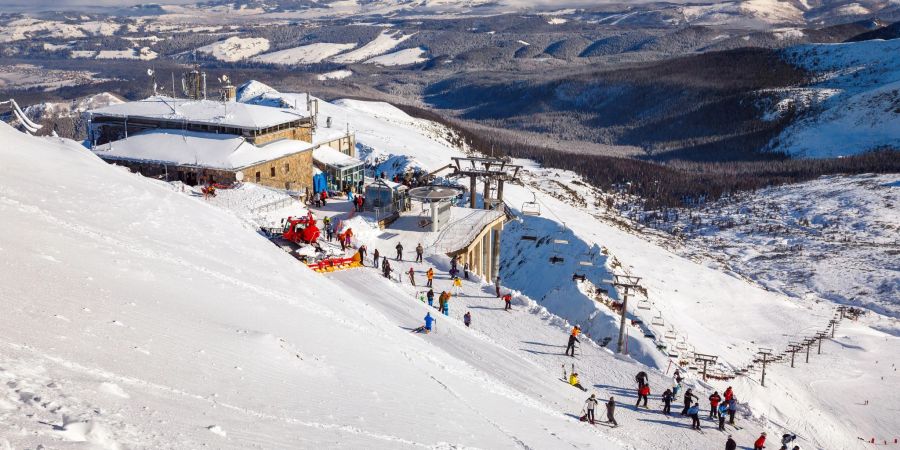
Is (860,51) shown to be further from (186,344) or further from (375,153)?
(186,344)

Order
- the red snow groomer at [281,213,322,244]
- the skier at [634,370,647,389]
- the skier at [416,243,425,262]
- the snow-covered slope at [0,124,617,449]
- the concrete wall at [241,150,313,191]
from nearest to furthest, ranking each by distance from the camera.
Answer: the snow-covered slope at [0,124,617,449] < the skier at [634,370,647,389] < the red snow groomer at [281,213,322,244] < the skier at [416,243,425,262] < the concrete wall at [241,150,313,191]

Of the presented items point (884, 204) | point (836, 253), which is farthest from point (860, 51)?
point (836, 253)

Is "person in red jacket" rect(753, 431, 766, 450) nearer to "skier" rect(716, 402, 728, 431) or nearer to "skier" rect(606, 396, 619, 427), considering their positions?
"skier" rect(716, 402, 728, 431)

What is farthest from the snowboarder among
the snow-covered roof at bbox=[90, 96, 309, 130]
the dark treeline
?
the dark treeline

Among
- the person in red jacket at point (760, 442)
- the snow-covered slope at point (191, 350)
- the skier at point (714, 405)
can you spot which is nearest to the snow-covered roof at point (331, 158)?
the snow-covered slope at point (191, 350)

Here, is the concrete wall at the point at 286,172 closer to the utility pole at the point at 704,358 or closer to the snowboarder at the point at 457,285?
the snowboarder at the point at 457,285
